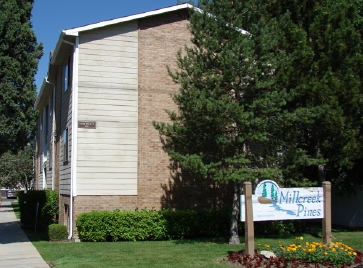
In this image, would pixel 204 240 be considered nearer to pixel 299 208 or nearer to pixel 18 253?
pixel 299 208

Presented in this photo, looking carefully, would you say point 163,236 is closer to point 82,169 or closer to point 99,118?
point 82,169

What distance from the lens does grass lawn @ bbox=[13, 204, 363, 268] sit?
1082cm

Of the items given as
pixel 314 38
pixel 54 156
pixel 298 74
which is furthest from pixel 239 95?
pixel 54 156

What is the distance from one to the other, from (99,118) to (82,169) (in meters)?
1.82

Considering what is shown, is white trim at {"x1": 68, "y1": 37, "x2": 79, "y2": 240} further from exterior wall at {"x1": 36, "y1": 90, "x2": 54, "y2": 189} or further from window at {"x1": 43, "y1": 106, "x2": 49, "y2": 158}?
window at {"x1": 43, "y1": 106, "x2": 49, "y2": 158}

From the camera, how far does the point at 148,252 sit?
12.5 meters

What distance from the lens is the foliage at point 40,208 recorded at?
62.7ft

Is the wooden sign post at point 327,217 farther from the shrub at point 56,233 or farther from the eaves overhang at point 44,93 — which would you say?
the eaves overhang at point 44,93

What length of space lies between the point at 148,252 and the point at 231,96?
495 cm

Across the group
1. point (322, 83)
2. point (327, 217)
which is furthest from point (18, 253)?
point (322, 83)

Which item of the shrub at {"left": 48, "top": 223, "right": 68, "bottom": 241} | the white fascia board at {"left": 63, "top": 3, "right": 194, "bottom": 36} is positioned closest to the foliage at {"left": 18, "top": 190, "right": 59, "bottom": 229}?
the shrub at {"left": 48, "top": 223, "right": 68, "bottom": 241}

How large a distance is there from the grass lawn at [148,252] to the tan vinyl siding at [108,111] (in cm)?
228

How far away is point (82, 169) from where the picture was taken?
15.6m

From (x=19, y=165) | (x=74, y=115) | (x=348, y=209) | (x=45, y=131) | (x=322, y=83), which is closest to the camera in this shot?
(x=322, y=83)
